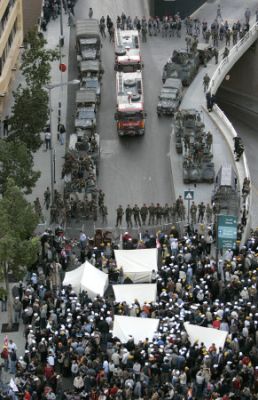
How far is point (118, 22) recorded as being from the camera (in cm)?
8575

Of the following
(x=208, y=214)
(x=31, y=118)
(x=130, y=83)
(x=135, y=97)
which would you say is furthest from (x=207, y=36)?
(x=208, y=214)

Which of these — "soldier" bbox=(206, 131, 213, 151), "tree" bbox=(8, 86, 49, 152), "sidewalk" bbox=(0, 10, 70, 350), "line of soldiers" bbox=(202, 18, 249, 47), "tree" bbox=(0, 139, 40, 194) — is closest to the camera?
"sidewalk" bbox=(0, 10, 70, 350)

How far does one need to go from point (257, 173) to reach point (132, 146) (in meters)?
15.1

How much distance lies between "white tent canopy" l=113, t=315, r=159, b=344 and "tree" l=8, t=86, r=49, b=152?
19104mm

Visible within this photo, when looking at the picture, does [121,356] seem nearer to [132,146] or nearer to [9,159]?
[9,159]

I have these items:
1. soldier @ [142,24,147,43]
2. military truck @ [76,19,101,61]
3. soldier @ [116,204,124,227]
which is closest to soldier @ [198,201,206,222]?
soldier @ [116,204,124,227]

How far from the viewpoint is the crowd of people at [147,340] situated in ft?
152

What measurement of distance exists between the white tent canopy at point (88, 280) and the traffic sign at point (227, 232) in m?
6.34

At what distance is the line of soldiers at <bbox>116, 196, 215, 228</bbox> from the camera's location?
201 feet

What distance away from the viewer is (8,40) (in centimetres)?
7531

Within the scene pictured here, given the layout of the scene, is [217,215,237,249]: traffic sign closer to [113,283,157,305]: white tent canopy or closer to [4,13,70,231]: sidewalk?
[113,283,157,305]: white tent canopy

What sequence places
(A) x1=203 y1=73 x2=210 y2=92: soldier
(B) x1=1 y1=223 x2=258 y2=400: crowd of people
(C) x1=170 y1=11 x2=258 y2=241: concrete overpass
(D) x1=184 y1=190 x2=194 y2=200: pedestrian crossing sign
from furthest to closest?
(A) x1=203 y1=73 x2=210 y2=92: soldier → (C) x1=170 y1=11 x2=258 y2=241: concrete overpass → (D) x1=184 y1=190 x2=194 y2=200: pedestrian crossing sign → (B) x1=1 y1=223 x2=258 y2=400: crowd of people

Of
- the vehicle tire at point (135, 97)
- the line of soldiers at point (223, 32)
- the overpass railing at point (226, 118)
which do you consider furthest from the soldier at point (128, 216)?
the line of soldiers at point (223, 32)

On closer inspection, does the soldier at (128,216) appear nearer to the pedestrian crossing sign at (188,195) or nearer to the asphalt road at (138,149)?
the asphalt road at (138,149)
